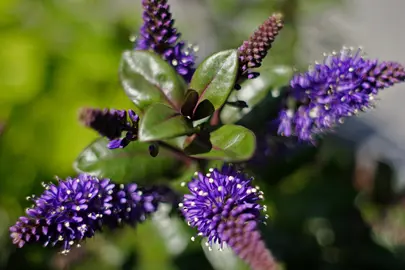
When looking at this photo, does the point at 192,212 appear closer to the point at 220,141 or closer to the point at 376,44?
the point at 220,141

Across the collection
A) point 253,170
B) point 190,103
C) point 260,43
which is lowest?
point 253,170

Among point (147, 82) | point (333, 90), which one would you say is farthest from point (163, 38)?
point (333, 90)

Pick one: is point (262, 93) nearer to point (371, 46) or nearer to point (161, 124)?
point (161, 124)

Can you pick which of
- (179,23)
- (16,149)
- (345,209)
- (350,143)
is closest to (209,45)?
(179,23)

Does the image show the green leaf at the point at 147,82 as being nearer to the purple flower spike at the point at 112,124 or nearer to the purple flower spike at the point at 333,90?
the purple flower spike at the point at 112,124

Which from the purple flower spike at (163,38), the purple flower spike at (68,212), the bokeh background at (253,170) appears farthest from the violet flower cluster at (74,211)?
the bokeh background at (253,170)

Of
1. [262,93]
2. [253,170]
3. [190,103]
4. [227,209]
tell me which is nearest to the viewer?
[227,209]

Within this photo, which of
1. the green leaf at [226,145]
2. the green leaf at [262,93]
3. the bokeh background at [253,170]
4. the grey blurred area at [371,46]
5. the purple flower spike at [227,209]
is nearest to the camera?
the purple flower spike at [227,209]
